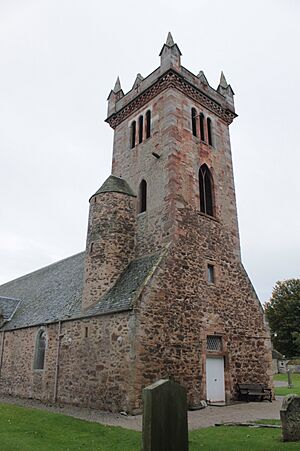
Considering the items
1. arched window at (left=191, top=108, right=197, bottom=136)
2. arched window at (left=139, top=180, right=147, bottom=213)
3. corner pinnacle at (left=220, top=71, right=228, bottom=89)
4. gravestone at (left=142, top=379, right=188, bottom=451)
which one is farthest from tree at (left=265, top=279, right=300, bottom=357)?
gravestone at (left=142, top=379, right=188, bottom=451)

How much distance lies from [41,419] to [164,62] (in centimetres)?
1889

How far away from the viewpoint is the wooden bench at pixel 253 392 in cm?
1725

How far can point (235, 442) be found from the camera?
340 inches

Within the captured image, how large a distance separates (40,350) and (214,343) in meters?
9.55

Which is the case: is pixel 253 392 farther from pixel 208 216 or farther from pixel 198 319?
pixel 208 216

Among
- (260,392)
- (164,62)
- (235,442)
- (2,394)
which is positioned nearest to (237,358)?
(260,392)

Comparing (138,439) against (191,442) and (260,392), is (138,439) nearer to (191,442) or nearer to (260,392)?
(191,442)

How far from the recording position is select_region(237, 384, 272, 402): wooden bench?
17250 mm

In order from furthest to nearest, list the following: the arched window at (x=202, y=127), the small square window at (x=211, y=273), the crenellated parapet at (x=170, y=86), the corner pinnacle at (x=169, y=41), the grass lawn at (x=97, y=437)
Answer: the arched window at (x=202, y=127) < the corner pinnacle at (x=169, y=41) < the crenellated parapet at (x=170, y=86) < the small square window at (x=211, y=273) < the grass lawn at (x=97, y=437)

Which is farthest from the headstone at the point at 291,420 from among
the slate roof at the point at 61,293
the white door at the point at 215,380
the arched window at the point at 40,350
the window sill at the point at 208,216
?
the arched window at the point at 40,350

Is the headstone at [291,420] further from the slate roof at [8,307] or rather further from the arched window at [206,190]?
the slate roof at [8,307]

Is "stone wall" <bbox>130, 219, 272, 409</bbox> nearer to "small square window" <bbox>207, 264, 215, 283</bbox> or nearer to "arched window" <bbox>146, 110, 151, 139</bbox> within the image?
"small square window" <bbox>207, 264, 215, 283</bbox>

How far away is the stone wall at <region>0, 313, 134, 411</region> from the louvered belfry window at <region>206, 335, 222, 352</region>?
15.6 feet

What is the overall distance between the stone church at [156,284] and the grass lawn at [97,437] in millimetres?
3073
